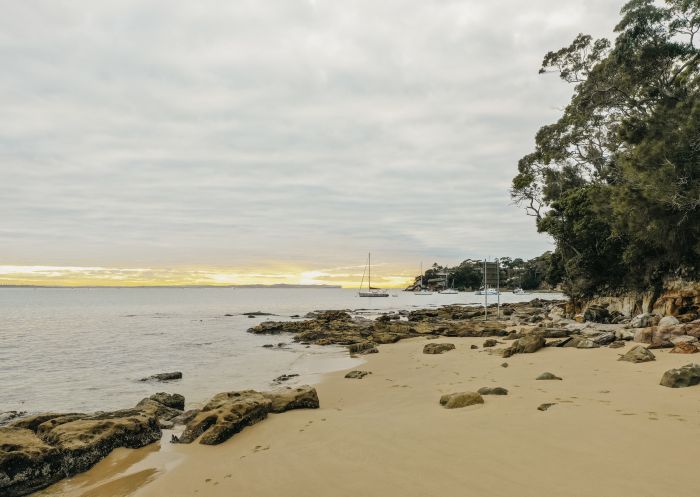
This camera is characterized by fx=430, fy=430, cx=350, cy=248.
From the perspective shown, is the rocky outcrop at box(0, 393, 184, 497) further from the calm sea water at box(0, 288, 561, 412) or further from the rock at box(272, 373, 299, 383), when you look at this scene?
the rock at box(272, 373, 299, 383)

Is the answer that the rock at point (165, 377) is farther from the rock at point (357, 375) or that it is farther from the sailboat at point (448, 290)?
the sailboat at point (448, 290)

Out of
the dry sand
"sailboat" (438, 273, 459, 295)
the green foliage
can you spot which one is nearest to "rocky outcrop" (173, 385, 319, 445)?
the dry sand

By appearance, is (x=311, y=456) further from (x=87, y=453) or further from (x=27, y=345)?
(x=27, y=345)

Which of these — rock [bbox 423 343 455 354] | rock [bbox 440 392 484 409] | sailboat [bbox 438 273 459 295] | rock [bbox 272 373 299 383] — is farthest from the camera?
sailboat [bbox 438 273 459 295]

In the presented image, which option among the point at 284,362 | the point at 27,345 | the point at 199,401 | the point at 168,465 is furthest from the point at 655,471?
the point at 27,345

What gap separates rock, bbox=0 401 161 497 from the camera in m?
5.46

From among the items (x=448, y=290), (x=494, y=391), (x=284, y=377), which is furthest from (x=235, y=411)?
(x=448, y=290)

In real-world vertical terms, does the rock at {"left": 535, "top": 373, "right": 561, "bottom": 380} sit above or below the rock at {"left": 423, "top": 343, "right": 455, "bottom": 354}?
above

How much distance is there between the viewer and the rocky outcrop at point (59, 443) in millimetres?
5461

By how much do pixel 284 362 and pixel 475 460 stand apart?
13091 mm

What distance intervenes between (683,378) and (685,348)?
174 inches

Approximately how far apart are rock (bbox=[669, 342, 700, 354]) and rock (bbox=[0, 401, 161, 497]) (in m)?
12.2

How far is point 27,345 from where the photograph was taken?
2414 cm

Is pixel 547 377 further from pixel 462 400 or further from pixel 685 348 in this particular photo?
pixel 685 348
